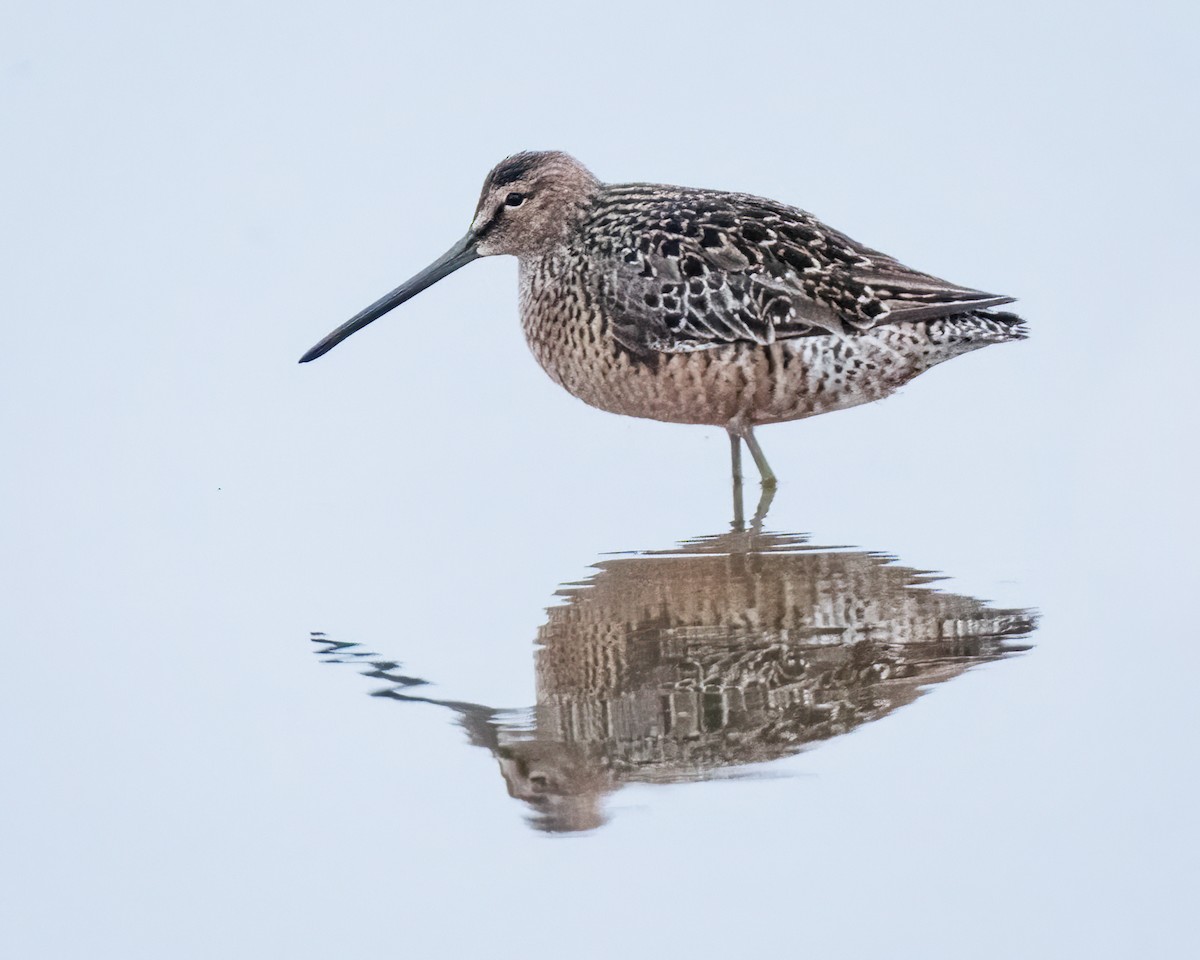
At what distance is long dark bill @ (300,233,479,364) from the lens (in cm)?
698

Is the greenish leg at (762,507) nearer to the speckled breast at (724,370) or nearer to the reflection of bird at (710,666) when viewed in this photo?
the speckled breast at (724,370)

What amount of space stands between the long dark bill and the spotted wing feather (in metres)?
0.72

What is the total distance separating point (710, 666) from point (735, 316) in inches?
81.2

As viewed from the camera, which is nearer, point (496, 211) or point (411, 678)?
point (411, 678)

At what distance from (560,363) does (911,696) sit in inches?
108

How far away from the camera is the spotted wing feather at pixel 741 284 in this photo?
247 inches

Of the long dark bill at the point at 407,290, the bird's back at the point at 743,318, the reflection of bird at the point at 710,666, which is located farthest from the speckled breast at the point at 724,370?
the reflection of bird at the point at 710,666

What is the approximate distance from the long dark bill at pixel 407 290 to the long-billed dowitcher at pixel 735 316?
0.45m

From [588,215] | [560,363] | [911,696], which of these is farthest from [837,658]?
[588,215]

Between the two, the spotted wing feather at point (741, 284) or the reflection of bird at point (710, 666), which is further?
the spotted wing feather at point (741, 284)

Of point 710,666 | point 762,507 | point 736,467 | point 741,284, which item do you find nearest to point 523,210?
point 741,284

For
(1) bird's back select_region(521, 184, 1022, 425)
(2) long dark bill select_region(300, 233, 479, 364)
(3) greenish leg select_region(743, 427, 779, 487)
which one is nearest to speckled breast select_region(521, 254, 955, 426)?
(1) bird's back select_region(521, 184, 1022, 425)

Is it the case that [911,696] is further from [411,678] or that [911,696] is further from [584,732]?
[411,678]

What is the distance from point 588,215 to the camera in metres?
6.83
